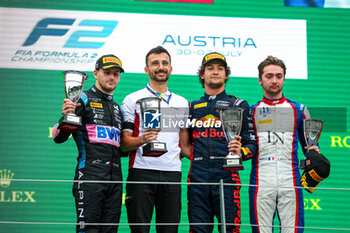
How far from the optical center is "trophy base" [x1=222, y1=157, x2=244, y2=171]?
2.13m

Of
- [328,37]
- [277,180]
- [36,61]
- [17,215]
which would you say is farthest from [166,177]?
[328,37]

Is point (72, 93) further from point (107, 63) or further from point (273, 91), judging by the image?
point (273, 91)

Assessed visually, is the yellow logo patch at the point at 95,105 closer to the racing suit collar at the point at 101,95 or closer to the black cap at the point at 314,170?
the racing suit collar at the point at 101,95

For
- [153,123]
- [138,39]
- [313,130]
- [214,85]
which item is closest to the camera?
[153,123]

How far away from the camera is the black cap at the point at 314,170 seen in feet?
7.13

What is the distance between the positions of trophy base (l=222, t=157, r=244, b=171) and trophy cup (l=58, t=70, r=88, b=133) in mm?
635

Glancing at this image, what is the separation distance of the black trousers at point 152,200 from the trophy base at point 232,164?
278mm

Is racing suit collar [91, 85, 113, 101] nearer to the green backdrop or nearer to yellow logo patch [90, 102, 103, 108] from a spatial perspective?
yellow logo patch [90, 102, 103, 108]

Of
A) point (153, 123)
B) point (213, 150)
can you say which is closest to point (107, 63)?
point (153, 123)

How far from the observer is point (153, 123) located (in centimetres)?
216

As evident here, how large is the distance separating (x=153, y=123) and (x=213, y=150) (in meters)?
0.33

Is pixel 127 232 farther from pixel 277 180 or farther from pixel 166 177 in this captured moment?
pixel 277 180

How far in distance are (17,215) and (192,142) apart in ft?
4.32

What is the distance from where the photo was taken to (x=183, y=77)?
3.29 m
